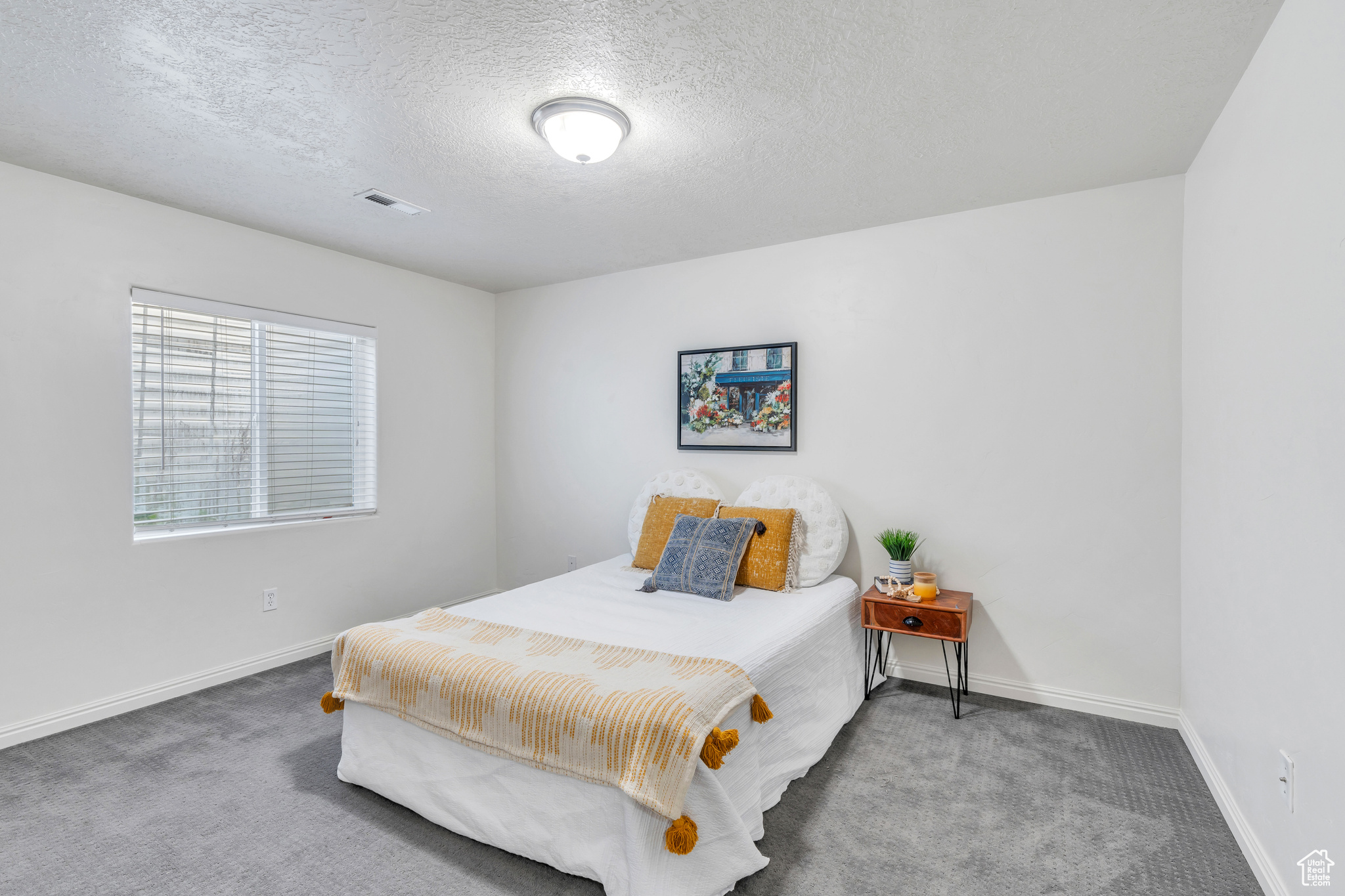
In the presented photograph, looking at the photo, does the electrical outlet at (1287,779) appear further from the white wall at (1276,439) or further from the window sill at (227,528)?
the window sill at (227,528)

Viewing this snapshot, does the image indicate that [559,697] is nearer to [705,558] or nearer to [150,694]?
[705,558]

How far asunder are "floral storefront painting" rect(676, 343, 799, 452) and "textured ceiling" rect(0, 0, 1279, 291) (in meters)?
0.88

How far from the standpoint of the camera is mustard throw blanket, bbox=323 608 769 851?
5.39 feet

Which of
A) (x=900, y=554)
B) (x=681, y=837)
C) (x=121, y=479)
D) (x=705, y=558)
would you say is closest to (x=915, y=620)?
(x=900, y=554)

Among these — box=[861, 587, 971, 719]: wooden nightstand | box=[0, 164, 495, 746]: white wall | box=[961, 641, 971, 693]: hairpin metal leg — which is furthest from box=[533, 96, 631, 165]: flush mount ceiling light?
box=[961, 641, 971, 693]: hairpin metal leg

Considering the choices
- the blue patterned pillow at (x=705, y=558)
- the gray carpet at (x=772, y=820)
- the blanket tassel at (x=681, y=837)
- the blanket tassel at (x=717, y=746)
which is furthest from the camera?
the blue patterned pillow at (x=705, y=558)

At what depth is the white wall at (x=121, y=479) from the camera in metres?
2.64

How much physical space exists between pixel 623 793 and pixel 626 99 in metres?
2.13

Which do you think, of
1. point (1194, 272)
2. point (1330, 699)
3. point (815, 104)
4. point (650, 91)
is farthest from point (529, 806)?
point (1194, 272)

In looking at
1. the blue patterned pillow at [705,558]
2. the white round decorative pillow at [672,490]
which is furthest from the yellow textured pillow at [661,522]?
the blue patterned pillow at [705,558]

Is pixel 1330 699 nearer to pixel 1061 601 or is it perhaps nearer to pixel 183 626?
pixel 1061 601

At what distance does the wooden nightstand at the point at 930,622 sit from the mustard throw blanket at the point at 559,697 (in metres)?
1.21

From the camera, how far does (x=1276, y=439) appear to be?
1707mm

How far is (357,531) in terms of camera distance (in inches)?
155
